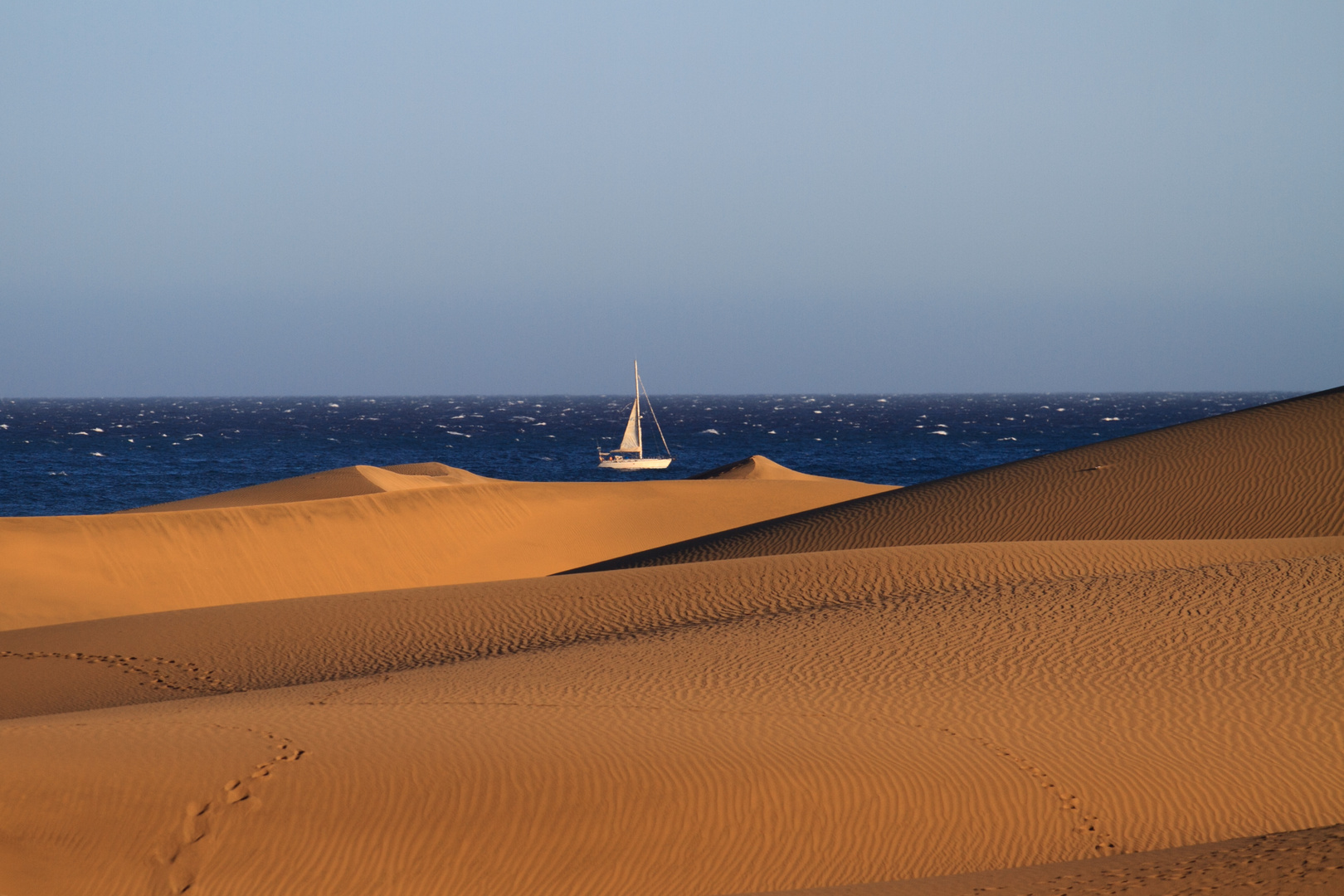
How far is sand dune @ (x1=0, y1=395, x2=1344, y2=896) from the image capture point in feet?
21.4

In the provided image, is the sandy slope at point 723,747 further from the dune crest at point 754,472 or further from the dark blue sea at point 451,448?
the dark blue sea at point 451,448

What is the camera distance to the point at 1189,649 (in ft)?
35.2

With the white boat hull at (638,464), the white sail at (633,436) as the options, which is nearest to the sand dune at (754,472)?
the white boat hull at (638,464)

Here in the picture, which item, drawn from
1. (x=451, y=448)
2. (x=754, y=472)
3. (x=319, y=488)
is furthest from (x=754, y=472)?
(x=451, y=448)

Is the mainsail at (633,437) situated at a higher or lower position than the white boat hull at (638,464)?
higher

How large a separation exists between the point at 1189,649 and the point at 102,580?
1970 cm

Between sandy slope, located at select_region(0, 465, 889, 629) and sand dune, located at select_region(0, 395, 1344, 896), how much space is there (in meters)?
6.77

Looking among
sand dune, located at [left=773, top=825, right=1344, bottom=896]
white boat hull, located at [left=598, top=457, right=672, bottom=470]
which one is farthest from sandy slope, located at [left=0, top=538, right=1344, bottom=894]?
white boat hull, located at [left=598, top=457, right=672, bottom=470]

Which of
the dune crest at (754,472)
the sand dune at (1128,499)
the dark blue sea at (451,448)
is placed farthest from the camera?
the dark blue sea at (451,448)

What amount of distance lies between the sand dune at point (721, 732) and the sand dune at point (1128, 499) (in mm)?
4569

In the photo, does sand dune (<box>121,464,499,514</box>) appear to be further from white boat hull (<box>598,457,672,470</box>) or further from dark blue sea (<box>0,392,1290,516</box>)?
white boat hull (<box>598,457,672,470</box>)

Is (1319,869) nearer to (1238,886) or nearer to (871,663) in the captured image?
(1238,886)

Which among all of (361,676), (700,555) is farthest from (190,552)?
(361,676)

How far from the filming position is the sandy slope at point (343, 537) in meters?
22.7
